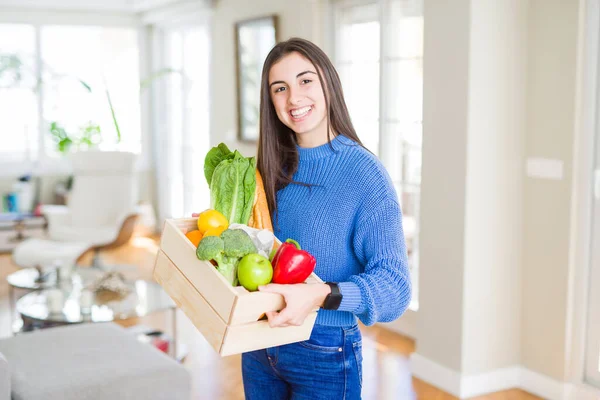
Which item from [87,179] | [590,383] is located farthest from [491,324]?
[87,179]

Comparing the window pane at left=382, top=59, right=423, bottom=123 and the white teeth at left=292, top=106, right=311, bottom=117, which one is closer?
the white teeth at left=292, top=106, right=311, bottom=117

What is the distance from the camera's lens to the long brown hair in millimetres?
1531

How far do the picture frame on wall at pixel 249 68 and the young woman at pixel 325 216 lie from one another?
4.16 m

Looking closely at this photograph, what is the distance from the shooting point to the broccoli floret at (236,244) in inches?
53.7

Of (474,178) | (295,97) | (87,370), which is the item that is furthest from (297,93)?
(474,178)

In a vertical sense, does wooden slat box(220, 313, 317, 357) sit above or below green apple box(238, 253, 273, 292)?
below

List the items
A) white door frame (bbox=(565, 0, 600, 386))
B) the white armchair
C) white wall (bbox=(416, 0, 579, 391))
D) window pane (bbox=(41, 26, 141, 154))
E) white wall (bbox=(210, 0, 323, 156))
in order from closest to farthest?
white door frame (bbox=(565, 0, 600, 386)) < white wall (bbox=(416, 0, 579, 391)) < white wall (bbox=(210, 0, 323, 156)) < the white armchair < window pane (bbox=(41, 26, 141, 154))

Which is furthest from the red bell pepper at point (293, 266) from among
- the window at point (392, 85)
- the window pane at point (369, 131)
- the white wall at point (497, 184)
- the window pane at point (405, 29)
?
the window pane at point (369, 131)

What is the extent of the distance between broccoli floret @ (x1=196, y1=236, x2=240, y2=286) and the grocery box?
0.06 feet

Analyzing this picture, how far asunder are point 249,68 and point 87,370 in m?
3.70

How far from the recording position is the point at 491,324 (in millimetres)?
3668

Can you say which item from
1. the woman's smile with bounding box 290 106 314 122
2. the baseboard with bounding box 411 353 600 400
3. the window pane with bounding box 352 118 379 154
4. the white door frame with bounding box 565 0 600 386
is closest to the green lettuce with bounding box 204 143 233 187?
the woman's smile with bounding box 290 106 314 122

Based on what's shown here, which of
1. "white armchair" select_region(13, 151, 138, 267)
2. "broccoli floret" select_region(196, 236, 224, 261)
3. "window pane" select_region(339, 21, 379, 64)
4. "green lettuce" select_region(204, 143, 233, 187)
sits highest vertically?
"window pane" select_region(339, 21, 379, 64)

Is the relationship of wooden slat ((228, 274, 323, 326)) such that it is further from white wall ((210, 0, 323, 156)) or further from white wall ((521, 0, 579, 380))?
white wall ((210, 0, 323, 156))
